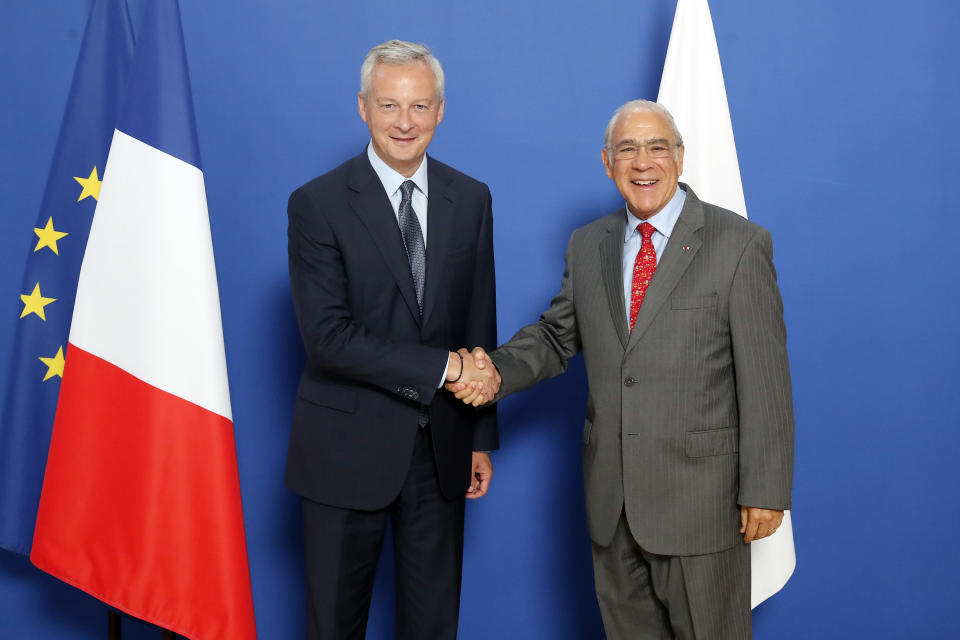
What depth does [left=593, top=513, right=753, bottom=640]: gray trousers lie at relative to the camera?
192cm

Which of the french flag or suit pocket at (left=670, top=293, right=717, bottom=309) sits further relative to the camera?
the french flag

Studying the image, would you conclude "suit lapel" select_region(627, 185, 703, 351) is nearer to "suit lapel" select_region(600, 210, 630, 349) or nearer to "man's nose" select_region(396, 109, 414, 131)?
"suit lapel" select_region(600, 210, 630, 349)

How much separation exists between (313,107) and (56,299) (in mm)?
971

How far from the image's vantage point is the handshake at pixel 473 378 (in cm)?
204

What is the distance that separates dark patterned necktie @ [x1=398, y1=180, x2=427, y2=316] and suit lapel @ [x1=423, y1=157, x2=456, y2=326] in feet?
0.06

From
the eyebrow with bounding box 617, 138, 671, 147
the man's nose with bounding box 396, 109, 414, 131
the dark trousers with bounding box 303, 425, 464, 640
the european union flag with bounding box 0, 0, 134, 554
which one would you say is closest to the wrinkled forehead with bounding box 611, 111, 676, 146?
the eyebrow with bounding box 617, 138, 671, 147

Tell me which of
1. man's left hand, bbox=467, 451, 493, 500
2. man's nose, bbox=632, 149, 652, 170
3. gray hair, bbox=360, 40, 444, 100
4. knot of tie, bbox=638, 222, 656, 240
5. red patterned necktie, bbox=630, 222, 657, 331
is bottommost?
Answer: man's left hand, bbox=467, 451, 493, 500

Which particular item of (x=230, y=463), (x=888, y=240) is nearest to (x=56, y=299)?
(x=230, y=463)

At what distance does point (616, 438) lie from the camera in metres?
1.98

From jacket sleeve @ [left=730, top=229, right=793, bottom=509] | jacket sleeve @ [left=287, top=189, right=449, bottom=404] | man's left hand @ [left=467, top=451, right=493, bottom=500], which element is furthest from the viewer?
man's left hand @ [left=467, top=451, right=493, bottom=500]

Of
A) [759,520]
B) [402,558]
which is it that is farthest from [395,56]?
[759,520]

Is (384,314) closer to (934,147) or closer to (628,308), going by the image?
(628,308)

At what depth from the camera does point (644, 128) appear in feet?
6.63

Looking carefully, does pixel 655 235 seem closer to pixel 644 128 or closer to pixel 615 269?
pixel 615 269
